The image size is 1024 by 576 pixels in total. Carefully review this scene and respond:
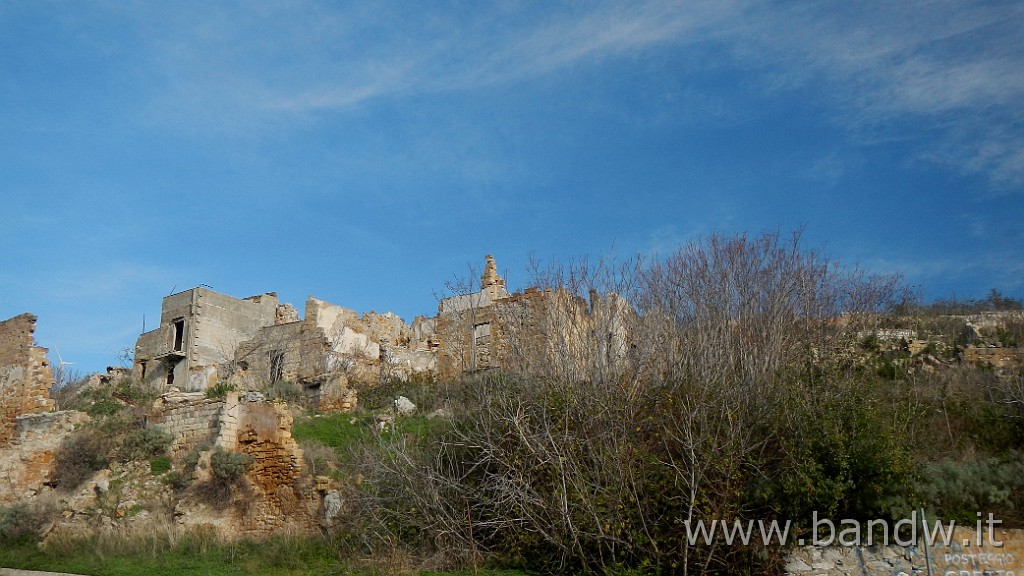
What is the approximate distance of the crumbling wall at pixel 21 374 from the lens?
23109 millimetres

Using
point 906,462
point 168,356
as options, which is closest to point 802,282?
point 906,462

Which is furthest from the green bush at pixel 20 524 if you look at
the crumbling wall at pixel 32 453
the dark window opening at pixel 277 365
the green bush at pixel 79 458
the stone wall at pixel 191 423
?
the dark window opening at pixel 277 365

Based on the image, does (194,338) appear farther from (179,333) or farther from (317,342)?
(317,342)

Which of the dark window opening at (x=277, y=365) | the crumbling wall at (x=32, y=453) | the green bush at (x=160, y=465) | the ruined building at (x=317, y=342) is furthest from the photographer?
the dark window opening at (x=277, y=365)

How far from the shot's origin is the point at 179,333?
106 ft

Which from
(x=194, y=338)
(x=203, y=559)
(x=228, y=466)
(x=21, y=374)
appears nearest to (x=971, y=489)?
(x=203, y=559)

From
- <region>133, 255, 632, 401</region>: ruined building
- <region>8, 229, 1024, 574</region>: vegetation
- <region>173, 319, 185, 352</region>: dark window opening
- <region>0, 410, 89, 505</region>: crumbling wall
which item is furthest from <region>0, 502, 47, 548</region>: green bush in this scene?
<region>173, 319, 185, 352</region>: dark window opening

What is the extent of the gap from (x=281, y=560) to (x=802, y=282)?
12.3m

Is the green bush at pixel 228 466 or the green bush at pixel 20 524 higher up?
the green bush at pixel 228 466

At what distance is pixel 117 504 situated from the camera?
16266mm

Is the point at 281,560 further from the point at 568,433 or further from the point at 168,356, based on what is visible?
the point at 168,356

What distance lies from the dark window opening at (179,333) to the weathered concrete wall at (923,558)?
27.0 meters

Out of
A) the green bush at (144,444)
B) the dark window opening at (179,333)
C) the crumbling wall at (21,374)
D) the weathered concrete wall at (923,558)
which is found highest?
the dark window opening at (179,333)

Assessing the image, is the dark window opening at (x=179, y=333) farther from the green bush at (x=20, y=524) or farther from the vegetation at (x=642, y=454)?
the green bush at (x=20, y=524)
